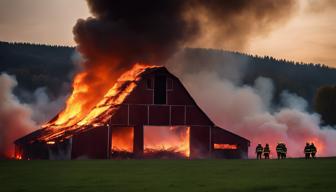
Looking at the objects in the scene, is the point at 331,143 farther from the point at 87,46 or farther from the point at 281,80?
the point at 281,80

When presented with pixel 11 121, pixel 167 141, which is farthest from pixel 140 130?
pixel 11 121

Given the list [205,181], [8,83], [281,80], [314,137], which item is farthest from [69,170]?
[281,80]

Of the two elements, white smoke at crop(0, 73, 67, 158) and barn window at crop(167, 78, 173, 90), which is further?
white smoke at crop(0, 73, 67, 158)

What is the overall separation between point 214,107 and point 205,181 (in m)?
49.2

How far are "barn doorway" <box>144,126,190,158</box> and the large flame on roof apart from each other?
3.84m

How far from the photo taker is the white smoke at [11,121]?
67.1 metres

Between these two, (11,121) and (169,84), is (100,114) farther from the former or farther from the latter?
(11,121)

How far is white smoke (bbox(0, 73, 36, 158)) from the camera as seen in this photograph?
67125 mm

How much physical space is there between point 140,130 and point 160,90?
3.94 metres

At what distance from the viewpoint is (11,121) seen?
69.1m

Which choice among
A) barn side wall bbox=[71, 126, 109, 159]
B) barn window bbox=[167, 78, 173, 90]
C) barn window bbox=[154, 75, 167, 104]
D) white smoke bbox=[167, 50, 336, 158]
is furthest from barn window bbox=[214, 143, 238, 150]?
barn side wall bbox=[71, 126, 109, 159]

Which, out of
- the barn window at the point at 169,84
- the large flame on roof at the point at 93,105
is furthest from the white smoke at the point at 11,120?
the barn window at the point at 169,84

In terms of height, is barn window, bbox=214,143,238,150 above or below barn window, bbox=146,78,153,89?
below

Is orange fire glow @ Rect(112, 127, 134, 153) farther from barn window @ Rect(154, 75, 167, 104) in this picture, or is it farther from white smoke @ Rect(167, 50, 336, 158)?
white smoke @ Rect(167, 50, 336, 158)
